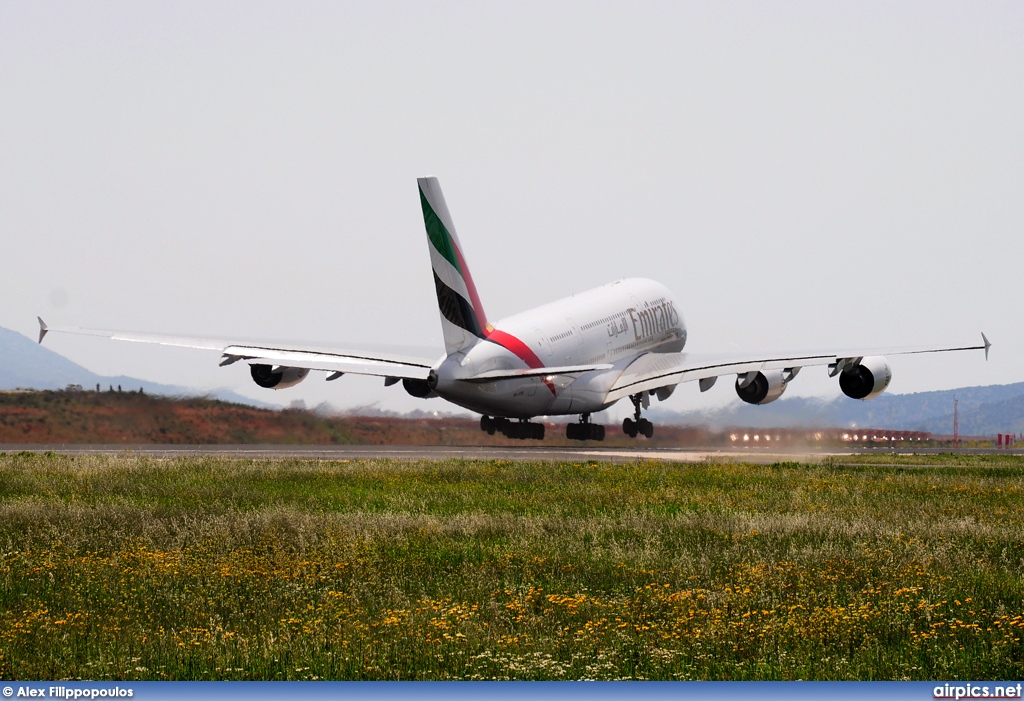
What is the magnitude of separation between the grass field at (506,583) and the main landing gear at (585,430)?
27.9 m

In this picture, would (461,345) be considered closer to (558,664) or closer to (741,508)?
(741,508)

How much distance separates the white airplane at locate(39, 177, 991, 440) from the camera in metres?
46.5

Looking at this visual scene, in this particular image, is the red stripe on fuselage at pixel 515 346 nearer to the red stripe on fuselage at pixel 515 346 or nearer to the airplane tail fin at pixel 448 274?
the red stripe on fuselage at pixel 515 346

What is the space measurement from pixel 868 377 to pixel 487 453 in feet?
50.0

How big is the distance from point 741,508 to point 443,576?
34.5 ft

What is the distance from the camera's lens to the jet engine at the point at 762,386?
5472 centimetres

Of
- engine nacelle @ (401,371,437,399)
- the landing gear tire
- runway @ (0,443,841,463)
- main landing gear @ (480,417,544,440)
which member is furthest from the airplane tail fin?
the landing gear tire

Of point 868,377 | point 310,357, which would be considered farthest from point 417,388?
point 868,377

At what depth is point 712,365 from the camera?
53156 mm

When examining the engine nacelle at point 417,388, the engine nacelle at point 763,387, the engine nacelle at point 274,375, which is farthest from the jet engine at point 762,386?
the engine nacelle at point 274,375

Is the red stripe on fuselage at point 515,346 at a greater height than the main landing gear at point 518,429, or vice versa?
the red stripe on fuselage at point 515,346

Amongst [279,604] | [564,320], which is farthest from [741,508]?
[564,320]

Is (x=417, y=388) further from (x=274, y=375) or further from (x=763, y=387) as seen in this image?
(x=763, y=387)

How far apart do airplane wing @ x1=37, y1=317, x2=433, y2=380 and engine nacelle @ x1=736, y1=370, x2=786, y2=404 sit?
13.7m
